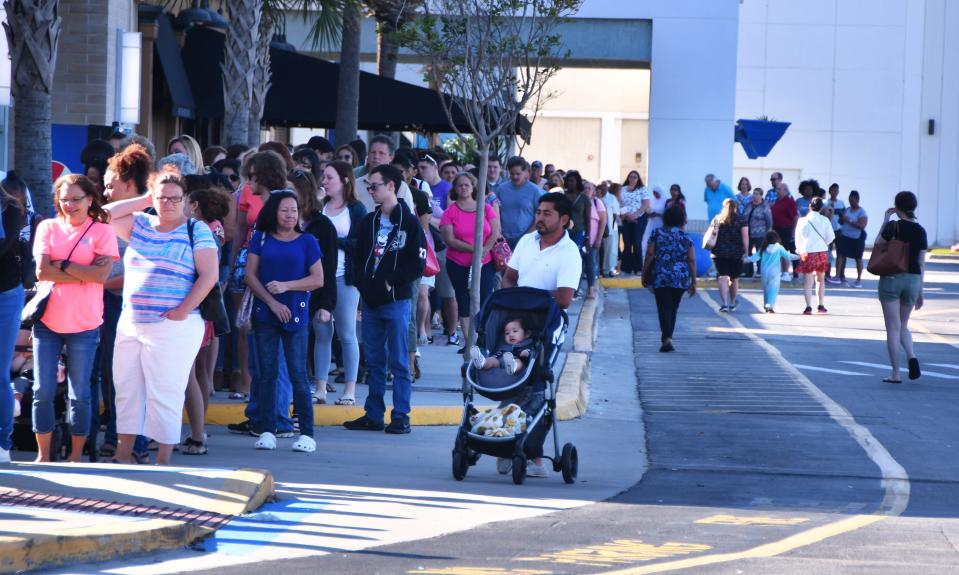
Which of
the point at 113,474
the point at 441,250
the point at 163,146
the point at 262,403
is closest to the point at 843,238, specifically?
the point at 163,146

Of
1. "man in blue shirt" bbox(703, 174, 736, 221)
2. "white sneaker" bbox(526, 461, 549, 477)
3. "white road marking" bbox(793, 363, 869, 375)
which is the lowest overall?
"white sneaker" bbox(526, 461, 549, 477)

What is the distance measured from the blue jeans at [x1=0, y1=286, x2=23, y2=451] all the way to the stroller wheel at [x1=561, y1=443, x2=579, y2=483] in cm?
336

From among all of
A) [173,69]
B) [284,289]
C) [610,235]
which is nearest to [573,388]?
[284,289]

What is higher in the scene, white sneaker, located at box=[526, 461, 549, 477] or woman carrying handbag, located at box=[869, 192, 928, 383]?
woman carrying handbag, located at box=[869, 192, 928, 383]

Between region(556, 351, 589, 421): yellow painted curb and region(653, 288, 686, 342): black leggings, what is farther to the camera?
region(653, 288, 686, 342): black leggings

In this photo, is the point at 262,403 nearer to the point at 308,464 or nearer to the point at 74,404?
the point at 308,464

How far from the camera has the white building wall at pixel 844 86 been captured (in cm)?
4794

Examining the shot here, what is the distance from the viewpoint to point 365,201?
13477 mm

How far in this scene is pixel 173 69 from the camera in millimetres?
21969

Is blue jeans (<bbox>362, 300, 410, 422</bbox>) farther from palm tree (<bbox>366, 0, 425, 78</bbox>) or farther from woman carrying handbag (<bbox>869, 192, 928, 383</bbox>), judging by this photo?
palm tree (<bbox>366, 0, 425, 78</bbox>)

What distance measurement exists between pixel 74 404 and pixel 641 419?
5547mm

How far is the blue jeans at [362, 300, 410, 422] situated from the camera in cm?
1116

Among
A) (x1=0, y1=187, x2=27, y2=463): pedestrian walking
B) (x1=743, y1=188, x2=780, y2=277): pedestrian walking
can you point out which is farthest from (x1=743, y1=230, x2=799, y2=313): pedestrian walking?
(x1=0, y1=187, x2=27, y2=463): pedestrian walking

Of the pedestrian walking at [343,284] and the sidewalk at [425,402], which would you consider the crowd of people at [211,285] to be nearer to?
the pedestrian walking at [343,284]
